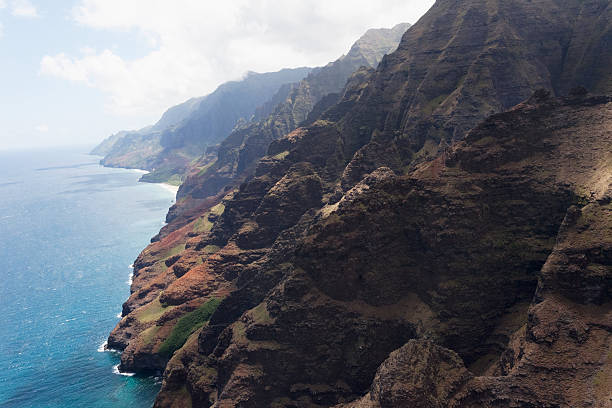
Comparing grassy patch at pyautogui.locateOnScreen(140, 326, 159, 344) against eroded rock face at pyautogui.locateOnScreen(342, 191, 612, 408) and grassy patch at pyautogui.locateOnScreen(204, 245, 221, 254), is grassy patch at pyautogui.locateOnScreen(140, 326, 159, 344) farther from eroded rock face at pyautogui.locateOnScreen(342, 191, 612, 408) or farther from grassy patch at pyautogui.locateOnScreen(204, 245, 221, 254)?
eroded rock face at pyautogui.locateOnScreen(342, 191, 612, 408)

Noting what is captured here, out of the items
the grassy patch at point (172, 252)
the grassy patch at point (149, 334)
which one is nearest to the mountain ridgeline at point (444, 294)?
the grassy patch at point (149, 334)

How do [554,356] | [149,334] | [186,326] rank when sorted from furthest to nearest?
[149,334]
[186,326]
[554,356]

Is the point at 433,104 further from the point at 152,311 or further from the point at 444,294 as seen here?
the point at 152,311

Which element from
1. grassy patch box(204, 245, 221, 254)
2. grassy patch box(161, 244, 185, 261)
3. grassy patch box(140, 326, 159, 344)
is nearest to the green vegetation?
grassy patch box(140, 326, 159, 344)

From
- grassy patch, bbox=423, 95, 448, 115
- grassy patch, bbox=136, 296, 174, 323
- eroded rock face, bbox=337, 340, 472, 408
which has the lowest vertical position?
grassy patch, bbox=136, 296, 174, 323

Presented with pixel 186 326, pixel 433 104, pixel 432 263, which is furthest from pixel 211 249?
pixel 433 104

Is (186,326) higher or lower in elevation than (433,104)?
lower
